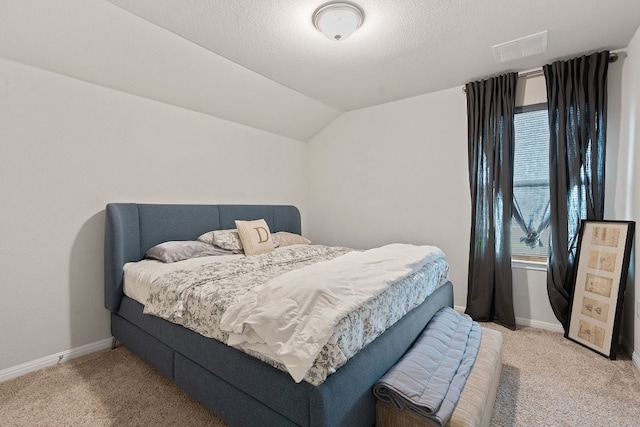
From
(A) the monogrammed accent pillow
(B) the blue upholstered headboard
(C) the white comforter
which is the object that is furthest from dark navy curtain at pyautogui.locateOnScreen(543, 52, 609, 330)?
(B) the blue upholstered headboard

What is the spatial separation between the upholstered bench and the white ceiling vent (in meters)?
2.42

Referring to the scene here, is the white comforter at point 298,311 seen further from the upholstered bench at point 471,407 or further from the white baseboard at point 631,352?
the white baseboard at point 631,352

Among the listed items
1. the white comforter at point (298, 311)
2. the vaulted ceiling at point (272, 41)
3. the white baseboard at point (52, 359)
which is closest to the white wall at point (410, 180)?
the vaulted ceiling at point (272, 41)

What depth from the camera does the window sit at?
2.97m

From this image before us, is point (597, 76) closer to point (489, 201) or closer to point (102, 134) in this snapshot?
point (489, 201)

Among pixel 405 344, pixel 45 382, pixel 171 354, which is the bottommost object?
pixel 45 382

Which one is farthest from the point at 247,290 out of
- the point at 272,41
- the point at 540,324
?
the point at 540,324

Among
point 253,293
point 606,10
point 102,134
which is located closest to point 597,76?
point 606,10

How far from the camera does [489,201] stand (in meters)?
3.05

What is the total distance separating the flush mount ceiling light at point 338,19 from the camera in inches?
78.3

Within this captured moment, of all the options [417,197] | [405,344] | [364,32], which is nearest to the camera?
[405,344]

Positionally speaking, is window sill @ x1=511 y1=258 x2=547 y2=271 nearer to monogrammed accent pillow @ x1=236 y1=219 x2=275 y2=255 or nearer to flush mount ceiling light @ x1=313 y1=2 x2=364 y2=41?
monogrammed accent pillow @ x1=236 y1=219 x2=275 y2=255

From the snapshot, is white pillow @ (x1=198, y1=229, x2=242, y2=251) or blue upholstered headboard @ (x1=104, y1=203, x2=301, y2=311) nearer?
blue upholstered headboard @ (x1=104, y1=203, x2=301, y2=311)

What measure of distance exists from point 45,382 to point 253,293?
71.7 inches
